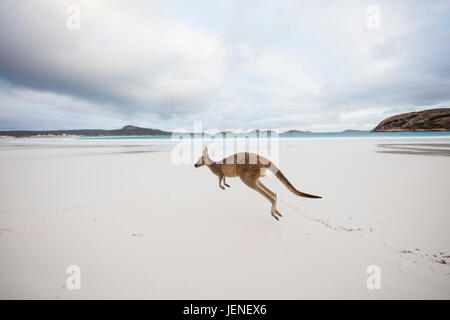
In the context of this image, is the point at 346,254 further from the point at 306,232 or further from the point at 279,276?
the point at 279,276

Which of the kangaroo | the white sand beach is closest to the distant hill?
the white sand beach

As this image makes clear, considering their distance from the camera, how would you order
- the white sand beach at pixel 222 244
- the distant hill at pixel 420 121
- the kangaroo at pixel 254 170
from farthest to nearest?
the distant hill at pixel 420 121 < the kangaroo at pixel 254 170 < the white sand beach at pixel 222 244

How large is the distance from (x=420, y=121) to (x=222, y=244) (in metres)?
104

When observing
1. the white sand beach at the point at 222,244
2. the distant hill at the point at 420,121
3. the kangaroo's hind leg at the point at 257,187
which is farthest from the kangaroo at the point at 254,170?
the distant hill at the point at 420,121

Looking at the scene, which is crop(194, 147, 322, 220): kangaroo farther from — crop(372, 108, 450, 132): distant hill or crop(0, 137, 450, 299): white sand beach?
crop(372, 108, 450, 132): distant hill

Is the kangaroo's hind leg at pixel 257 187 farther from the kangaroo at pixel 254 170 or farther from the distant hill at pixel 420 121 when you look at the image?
the distant hill at pixel 420 121

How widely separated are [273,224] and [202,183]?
3516 mm

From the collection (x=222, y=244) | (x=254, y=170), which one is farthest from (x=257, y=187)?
(x=222, y=244)

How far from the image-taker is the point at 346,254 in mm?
2357

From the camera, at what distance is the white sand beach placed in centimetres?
184

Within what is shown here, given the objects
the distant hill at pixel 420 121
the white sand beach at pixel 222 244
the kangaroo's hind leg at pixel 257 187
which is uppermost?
the distant hill at pixel 420 121

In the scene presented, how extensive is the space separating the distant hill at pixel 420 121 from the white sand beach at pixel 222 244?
288 feet

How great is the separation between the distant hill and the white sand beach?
87821 millimetres

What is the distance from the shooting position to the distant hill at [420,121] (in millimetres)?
62666
